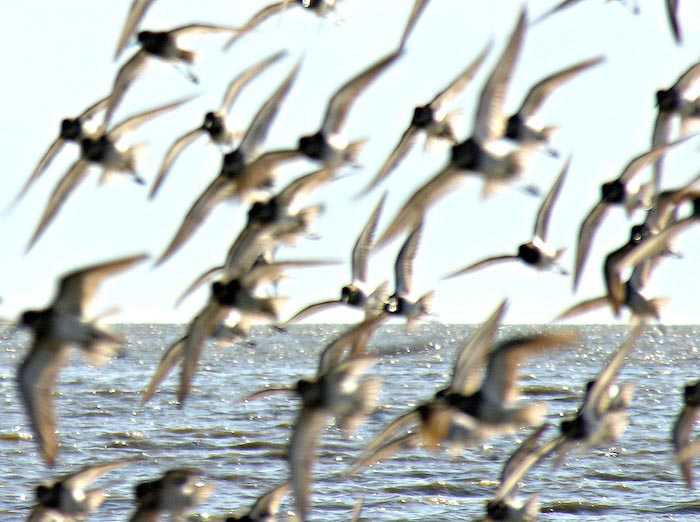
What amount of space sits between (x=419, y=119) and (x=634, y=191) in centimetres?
222

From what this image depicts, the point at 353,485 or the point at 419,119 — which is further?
the point at 353,485

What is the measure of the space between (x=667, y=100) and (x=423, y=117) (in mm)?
2350

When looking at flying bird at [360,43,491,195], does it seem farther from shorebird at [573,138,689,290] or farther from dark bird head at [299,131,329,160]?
shorebird at [573,138,689,290]

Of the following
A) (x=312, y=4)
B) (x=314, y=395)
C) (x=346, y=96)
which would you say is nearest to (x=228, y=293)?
(x=314, y=395)

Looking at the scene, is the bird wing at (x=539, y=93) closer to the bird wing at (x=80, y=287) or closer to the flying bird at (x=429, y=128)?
the flying bird at (x=429, y=128)

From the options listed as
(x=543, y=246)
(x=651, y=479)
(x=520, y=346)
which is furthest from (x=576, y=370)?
(x=520, y=346)

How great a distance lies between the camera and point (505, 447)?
87.8 ft

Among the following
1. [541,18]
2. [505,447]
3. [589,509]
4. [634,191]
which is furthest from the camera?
[505,447]

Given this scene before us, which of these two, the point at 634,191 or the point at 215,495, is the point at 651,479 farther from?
the point at 634,191

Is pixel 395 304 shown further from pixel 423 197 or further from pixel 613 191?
pixel 423 197

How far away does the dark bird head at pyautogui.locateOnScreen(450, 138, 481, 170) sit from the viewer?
12078 mm

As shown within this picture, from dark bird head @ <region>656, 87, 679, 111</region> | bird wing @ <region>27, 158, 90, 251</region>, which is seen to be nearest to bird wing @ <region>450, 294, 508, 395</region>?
dark bird head @ <region>656, 87, 679, 111</region>

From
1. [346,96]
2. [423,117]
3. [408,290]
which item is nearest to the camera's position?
[346,96]

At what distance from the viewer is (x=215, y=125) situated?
48.3ft
